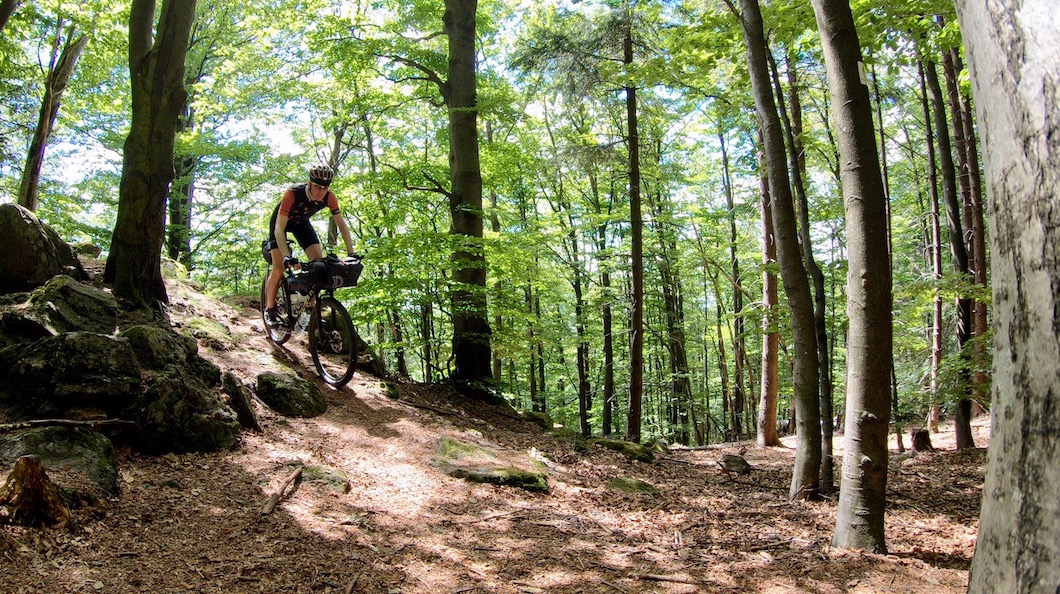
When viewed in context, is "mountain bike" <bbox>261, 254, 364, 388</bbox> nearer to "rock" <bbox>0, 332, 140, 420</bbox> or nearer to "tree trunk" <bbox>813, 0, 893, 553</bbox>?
"rock" <bbox>0, 332, 140, 420</bbox>

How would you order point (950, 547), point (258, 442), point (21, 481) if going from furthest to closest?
point (258, 442) → point (950, 547) → point (21, 481)

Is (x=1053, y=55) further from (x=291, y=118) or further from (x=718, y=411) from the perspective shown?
(x=718, y=411)

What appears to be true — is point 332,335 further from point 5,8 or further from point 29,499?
point 5,8

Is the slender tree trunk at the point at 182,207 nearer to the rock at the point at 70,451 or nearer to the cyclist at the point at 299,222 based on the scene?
the cyclist at the point at 299,222

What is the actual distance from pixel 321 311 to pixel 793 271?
5.18 meters

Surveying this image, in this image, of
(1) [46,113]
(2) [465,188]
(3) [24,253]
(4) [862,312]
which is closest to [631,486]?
(4) [862,312]

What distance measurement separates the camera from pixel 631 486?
577cm

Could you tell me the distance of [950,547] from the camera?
420cm

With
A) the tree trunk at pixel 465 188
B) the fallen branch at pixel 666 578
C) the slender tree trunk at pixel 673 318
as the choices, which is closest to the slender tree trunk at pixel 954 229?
the tree trunk at pixel 465 188

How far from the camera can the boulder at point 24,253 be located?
5.78 m

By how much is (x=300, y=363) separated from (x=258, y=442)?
8.24ft

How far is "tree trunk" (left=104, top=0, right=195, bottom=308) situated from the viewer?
20.9 ft

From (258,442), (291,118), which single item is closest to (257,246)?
(291,118)

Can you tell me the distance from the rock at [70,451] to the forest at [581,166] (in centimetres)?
309
